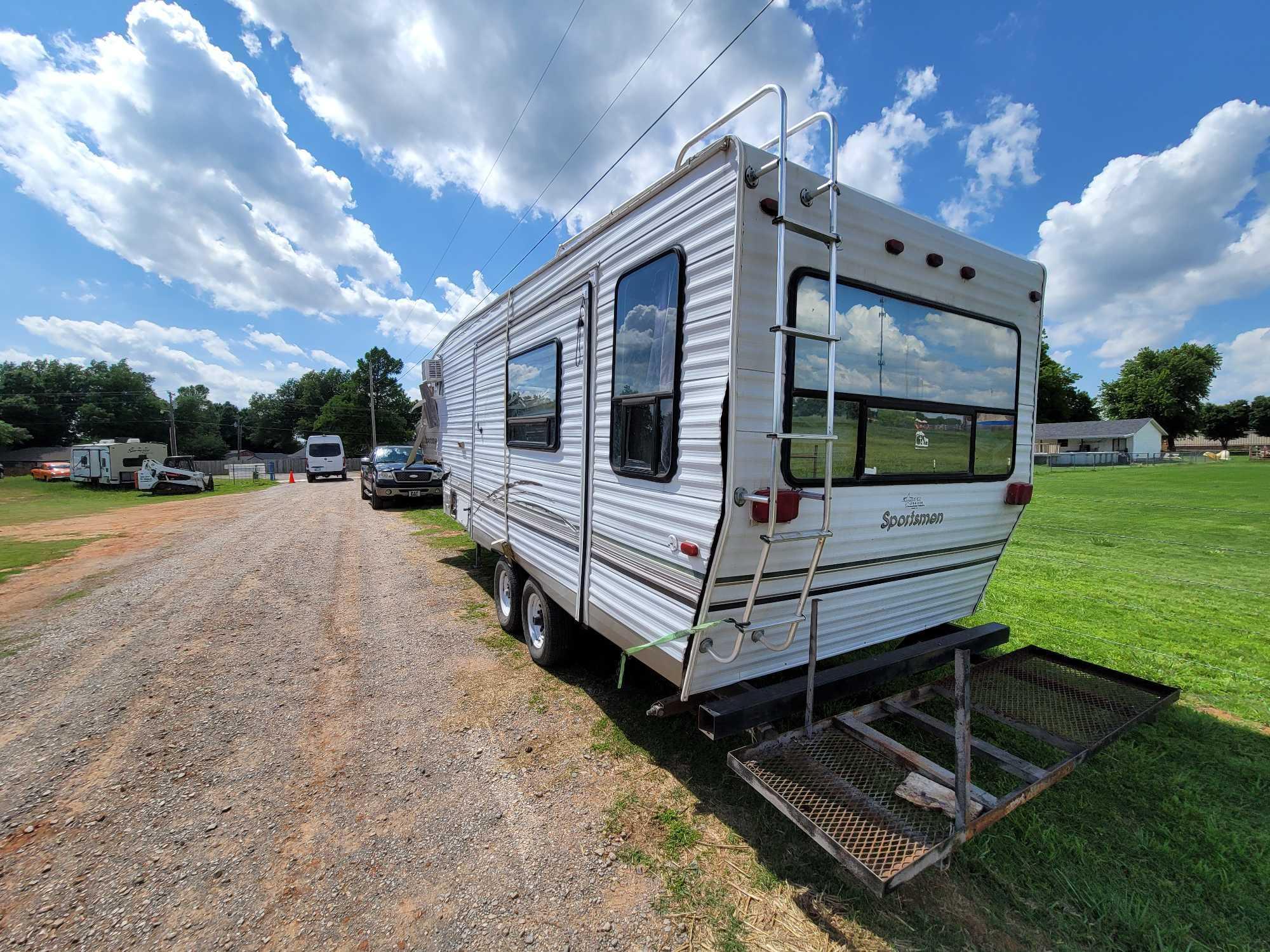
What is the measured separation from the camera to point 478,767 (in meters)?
3.24

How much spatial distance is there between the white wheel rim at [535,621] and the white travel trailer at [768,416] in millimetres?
289

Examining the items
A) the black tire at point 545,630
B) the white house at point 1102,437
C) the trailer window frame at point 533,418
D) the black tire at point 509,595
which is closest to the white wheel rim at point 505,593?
the black tire at point 509,595

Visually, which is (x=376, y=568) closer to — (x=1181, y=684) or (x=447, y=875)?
(x=447, y=875)

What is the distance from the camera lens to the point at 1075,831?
2.62 m

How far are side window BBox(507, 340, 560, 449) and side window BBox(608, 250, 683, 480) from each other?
38.0 inches

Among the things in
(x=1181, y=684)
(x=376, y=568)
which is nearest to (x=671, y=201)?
(x=1181, y=684)

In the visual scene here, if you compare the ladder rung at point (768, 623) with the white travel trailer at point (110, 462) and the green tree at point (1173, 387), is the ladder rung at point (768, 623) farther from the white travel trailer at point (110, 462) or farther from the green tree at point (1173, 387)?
the green tree at point (1173, 387)

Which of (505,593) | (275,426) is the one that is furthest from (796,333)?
(275,426)

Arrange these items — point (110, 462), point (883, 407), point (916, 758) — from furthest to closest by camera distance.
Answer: point (110, 462) < point (883, 407) < point (916, 758)

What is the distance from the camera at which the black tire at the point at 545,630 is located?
14.3 feet

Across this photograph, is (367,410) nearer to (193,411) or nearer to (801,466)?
(193,411)

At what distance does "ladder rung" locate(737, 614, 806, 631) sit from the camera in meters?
2.63

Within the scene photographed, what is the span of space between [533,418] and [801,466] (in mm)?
2582

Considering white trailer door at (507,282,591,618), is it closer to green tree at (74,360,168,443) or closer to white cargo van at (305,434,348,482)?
white cargo van at (305,434,348,482)
